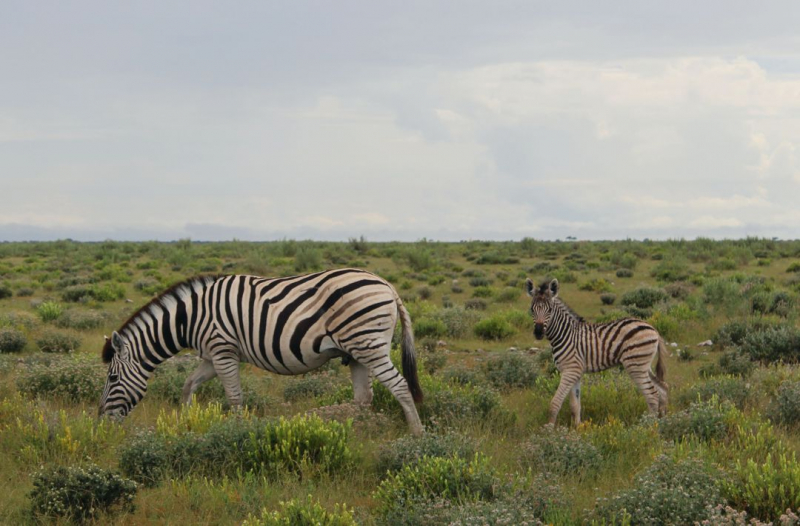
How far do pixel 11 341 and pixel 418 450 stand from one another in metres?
12.4

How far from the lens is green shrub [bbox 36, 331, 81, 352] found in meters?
15.6

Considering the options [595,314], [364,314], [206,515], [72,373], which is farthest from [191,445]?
[595,314]

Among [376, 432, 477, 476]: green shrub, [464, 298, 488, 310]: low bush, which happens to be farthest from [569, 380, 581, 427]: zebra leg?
[464, 298, 488, 310]: low bush

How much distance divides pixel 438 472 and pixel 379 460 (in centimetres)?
109

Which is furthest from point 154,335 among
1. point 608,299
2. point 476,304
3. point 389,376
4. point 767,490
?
point 608,299

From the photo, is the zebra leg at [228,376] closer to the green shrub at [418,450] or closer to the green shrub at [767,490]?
the green shrub at [418,450]

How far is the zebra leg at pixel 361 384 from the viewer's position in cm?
870

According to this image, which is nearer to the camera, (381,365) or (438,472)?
(438,472)

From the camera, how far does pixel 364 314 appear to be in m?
8.20

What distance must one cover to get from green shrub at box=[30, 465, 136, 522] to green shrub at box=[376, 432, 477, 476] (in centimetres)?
239

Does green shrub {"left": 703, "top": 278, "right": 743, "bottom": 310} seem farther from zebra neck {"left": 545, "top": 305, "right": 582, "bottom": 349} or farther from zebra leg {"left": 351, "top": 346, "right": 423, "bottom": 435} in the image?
zebra leg {"left": 351, "top": 346, "right": 423, "bottom": 435}

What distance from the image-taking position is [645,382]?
8.84 metres

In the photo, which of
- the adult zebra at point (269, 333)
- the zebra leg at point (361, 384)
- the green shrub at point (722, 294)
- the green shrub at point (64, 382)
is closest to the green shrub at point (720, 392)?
the adult zebra at point (269, 333)

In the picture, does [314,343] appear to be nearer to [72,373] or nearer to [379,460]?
[379,460]
